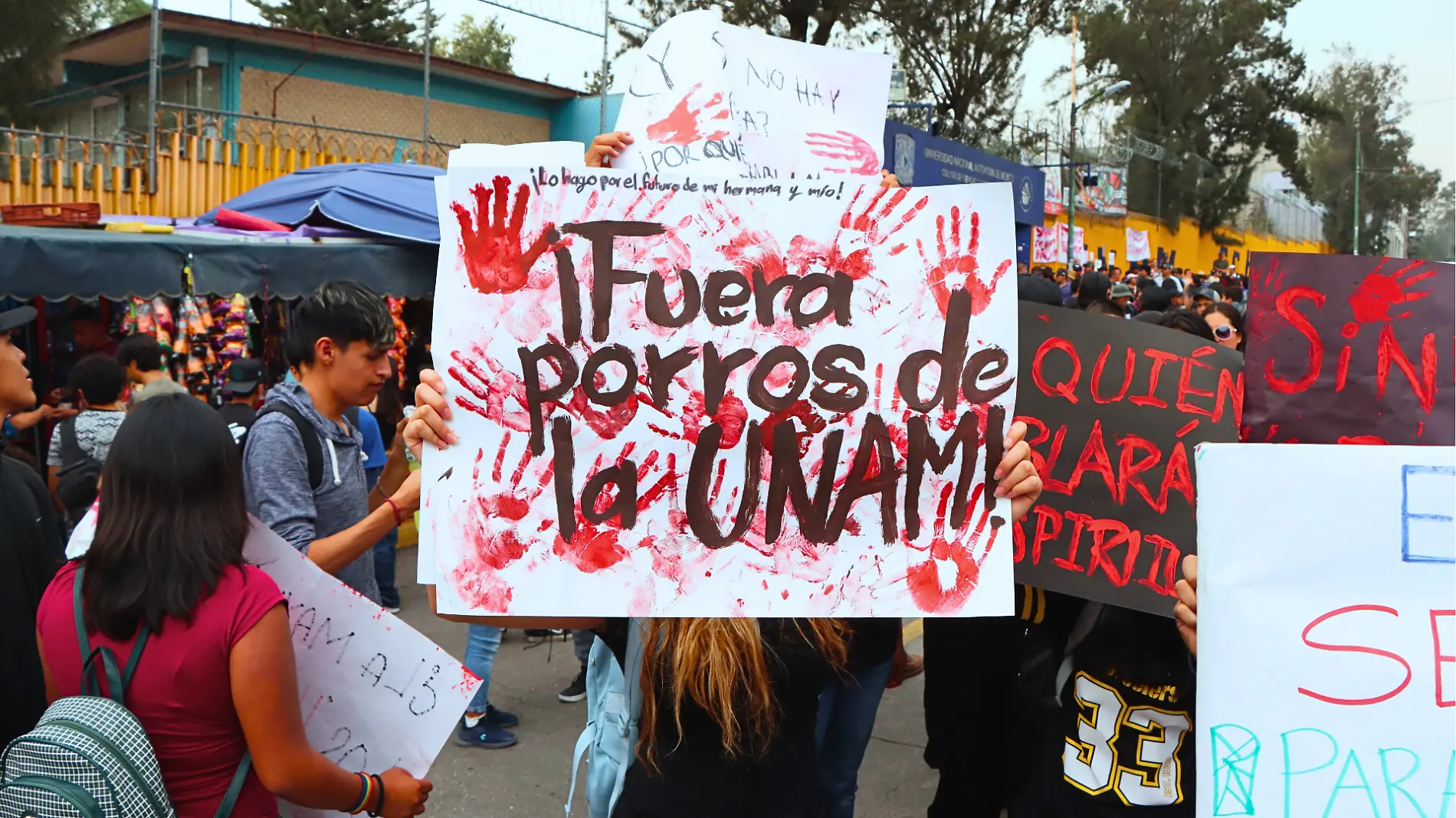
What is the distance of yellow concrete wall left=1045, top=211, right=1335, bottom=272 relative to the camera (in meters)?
33.1

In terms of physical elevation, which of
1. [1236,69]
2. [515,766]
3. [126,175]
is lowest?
[515,766]

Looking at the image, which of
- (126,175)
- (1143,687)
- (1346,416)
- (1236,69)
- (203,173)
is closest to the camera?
(1346,416)

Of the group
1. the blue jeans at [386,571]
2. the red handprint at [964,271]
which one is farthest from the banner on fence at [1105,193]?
the red handprint at [964,271]

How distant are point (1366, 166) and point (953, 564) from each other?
7002 centimetres

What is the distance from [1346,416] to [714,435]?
1.17 metres

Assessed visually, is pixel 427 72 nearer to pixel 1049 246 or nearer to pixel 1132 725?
pixel 1132 725

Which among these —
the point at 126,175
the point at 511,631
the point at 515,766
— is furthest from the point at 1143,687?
the point at 126,175

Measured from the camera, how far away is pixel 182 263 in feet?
23.3

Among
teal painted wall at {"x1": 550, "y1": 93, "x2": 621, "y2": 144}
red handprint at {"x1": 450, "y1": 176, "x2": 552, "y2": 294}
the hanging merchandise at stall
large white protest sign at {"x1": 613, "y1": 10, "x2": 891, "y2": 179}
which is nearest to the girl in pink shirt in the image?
red handprint at {"x1": 450, "y1": 176, "x2": 552, "y2": 294}

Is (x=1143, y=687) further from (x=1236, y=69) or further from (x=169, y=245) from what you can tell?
(x=1236, y=69)

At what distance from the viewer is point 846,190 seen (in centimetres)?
199

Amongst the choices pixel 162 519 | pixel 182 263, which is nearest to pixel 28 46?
pixel 182 263

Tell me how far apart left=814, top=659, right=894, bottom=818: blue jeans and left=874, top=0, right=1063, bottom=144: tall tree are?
23715 millimetres

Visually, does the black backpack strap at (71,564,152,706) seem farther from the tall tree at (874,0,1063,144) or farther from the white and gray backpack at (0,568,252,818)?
the tall tree at (874,0,1063,144)
